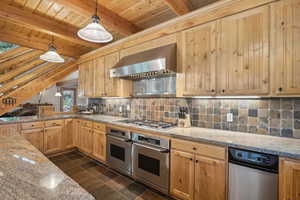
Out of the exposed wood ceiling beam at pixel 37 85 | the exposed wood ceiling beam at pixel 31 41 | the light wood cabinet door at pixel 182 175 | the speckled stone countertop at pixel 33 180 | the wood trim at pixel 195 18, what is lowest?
the light wood cabinet door at pixel 182 175

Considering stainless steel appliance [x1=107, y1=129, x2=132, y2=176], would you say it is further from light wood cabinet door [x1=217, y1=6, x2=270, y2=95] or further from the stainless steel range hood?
light wood cabinet door [x1=217, y1=6, x2=270, y2=95]

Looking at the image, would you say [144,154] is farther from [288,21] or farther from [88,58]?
[88,58]

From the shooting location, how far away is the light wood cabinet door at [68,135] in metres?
3.54

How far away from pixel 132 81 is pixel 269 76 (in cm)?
237

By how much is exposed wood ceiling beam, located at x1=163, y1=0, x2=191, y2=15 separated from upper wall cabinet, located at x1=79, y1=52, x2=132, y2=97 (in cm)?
151

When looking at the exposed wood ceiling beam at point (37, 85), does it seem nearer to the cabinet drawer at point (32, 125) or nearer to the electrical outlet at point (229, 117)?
the cabinet drawer at point (32, 125)

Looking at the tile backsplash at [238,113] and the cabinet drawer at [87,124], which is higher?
the tile backsplash at [238,113]

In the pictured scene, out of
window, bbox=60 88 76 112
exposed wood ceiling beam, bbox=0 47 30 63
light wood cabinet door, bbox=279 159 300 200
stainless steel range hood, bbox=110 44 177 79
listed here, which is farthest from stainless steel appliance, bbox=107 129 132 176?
window, bbox=60 88 76 112

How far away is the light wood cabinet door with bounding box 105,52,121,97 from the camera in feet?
10.1

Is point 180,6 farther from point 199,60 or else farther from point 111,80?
point 111,80

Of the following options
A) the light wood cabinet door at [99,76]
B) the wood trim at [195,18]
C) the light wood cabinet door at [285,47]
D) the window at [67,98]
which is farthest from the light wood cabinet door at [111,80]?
the window at [67,98]

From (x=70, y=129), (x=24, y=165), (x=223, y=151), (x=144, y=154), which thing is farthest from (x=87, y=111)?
(x=223, y=151)

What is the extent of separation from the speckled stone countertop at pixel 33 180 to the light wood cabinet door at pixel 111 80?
2.15m

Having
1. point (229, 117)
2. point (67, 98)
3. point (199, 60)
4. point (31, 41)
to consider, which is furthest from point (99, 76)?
point (67, 98)
